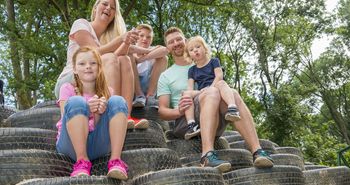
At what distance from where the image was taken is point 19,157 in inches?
123

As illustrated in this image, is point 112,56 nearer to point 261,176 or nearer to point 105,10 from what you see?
point 105,10

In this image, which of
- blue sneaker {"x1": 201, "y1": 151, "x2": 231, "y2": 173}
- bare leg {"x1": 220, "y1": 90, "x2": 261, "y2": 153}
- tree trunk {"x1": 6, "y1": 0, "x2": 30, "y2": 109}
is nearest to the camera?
blue sneaker {"x1": 201, "y1": 151, "x2": 231, "y2": 173}

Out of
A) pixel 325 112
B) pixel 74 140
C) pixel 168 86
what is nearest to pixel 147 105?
pixel 168 86

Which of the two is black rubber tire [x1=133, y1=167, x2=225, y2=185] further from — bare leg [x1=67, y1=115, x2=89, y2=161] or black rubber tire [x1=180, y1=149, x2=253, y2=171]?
black rubber tire [x1=180, y1=149, x2=253, y2=171]

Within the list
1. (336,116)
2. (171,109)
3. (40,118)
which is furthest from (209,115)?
(336,116)

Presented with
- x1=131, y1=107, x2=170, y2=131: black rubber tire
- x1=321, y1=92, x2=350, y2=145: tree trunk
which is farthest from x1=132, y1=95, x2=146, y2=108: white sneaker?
A: x1=321, y1=92, x2=350, y2=145: tree trunk

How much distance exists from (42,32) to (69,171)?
12.7 meters

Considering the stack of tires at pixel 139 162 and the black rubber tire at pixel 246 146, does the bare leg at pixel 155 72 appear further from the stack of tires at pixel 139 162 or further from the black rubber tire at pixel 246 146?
the black rubber tire at pixel 246 146

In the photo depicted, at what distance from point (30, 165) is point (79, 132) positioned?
18.5 inches

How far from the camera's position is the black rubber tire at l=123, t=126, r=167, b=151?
3959mm

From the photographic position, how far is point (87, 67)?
129 inches

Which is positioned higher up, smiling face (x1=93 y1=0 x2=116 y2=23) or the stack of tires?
smiling face (x1=93 y1=0 x2=116 y2=23)

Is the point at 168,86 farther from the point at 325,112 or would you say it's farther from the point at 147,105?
the point at 325,112

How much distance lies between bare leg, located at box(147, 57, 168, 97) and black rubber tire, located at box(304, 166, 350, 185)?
1879mm
